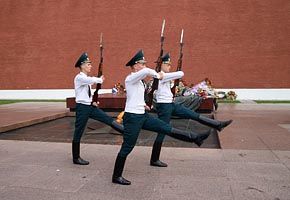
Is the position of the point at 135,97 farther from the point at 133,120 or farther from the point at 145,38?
the point at 145,38

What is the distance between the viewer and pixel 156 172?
4.02 meters

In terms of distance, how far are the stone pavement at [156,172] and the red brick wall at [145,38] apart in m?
12.0

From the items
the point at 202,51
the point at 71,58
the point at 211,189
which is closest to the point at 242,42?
the point at 202,51

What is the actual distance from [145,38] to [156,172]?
14852mm

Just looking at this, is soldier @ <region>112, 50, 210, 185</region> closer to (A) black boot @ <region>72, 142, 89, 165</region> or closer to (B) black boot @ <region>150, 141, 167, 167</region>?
(B) black boot @ <region>150, 141, 167, 167</region>

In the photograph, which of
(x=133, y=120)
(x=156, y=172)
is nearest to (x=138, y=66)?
(x=133, y=120)

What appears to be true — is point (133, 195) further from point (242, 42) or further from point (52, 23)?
point (52, 23)

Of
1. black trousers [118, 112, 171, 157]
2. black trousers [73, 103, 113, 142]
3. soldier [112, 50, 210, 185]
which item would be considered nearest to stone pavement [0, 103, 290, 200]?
soldier [112, 50, 210, 185]

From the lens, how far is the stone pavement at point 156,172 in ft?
10.7

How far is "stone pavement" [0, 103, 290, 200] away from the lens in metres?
3.27

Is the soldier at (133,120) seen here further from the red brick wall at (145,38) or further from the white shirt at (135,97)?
the red brick wall at (145,38)

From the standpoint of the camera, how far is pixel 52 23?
19375 mm

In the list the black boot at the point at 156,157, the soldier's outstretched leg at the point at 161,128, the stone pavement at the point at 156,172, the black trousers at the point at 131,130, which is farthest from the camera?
the black boot at the point at 156,157

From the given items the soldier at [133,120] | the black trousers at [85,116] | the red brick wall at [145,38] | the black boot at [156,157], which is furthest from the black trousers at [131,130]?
the red brick wall at [145,38]
